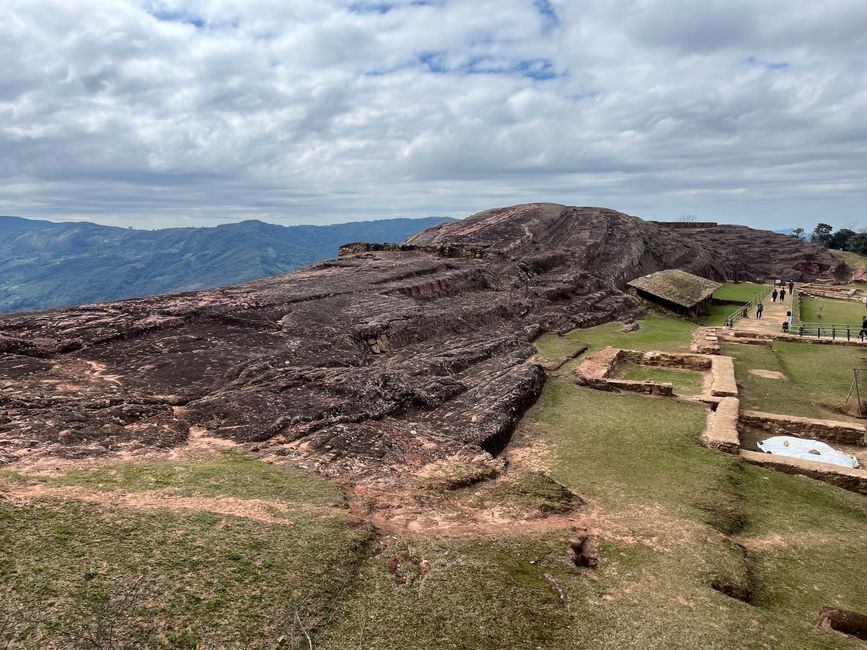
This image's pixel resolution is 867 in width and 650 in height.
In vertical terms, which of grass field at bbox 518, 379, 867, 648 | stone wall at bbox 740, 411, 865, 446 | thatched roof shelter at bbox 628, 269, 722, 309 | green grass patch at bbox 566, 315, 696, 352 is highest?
thatched roof shelter at bbox 628, 269, 722, 309

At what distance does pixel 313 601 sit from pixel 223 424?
8.91 metres

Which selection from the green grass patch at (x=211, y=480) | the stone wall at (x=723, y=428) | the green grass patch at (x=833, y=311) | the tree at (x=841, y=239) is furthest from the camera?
the tree at (x=841, y=239)

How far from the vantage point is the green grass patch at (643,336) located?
31.8 meters

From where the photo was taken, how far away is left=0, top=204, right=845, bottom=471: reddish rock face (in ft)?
49.9

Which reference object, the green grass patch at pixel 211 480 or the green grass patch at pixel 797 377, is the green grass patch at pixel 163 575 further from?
the green grass patch at pixel 797 377

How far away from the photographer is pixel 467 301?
36.1 m

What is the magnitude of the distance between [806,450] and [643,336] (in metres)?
18.4

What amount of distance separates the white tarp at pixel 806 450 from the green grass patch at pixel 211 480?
46.1 feet

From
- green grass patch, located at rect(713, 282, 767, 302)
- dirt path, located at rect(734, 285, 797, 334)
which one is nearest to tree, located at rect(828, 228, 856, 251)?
green grass patch, located at rect(713, 282, 767, 302)

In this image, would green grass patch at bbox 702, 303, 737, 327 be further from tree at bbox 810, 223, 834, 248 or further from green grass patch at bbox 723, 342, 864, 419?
tree at bbox 810, 223, 834, 248

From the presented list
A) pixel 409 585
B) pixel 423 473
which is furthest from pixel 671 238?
pixel 409 585

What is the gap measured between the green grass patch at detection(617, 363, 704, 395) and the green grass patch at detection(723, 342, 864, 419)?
182cm

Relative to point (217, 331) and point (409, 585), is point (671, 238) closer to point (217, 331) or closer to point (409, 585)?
point (217, 331)

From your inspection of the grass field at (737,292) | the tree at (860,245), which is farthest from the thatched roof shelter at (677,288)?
the tree at (860,245)
